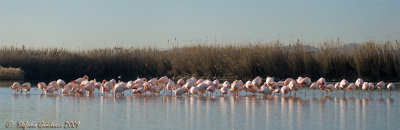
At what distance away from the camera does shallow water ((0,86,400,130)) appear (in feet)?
29.2

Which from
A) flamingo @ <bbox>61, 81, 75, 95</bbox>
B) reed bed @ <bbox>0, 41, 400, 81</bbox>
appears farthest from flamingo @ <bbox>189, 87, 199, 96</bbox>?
reed bed @ <bbox>0, 41, 400, 81</bbox>

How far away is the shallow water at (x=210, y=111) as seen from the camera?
8.90 meters

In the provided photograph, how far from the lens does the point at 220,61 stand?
23281 millimetres

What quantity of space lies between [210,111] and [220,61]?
12656mm

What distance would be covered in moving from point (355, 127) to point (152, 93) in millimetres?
7097

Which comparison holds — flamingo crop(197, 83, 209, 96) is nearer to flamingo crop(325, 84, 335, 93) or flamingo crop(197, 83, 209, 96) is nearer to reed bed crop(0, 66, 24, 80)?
flamingo crop(325, 84, 335, 93)

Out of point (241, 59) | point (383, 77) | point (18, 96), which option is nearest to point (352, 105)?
point (18, 96)

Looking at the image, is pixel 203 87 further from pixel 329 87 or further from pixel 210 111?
pixel 210 111

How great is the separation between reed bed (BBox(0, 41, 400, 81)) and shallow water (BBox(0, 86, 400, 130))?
6041 mm

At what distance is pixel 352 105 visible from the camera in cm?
1184
